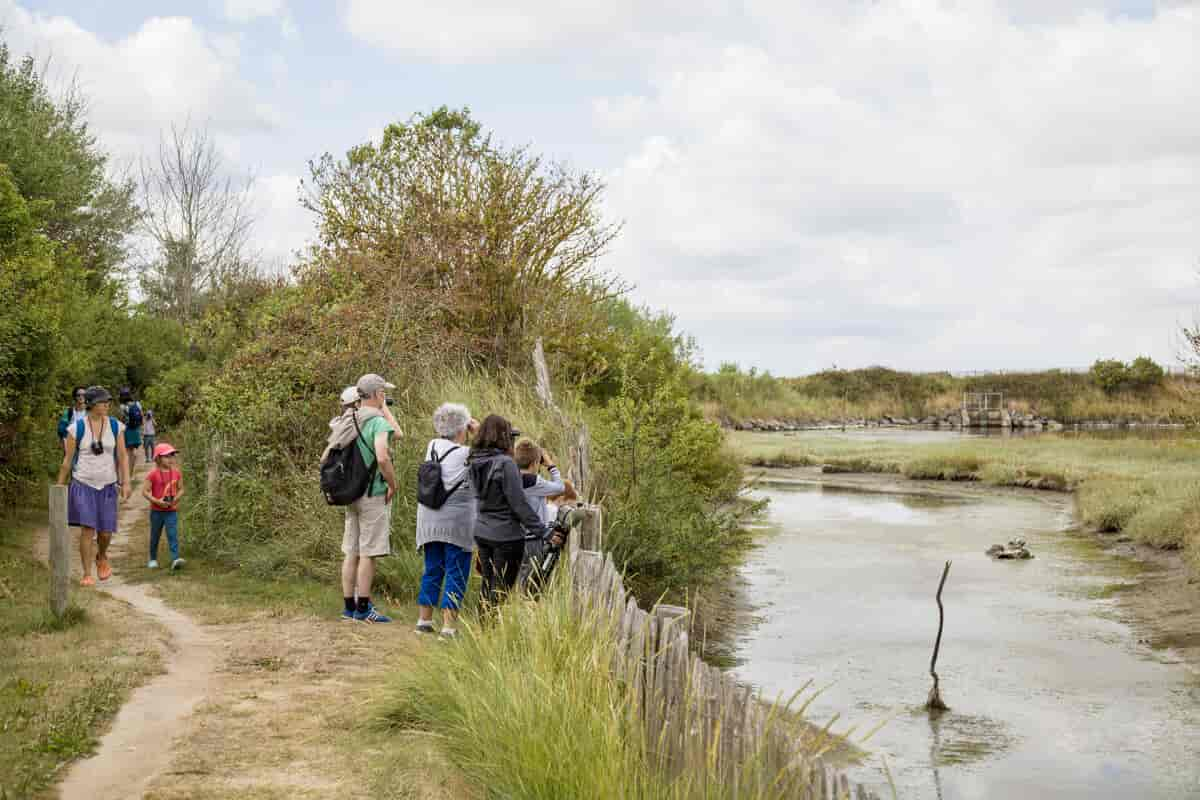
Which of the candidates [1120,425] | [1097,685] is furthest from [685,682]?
[1120,425]

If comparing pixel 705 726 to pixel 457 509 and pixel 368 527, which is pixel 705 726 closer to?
pixel 457 509

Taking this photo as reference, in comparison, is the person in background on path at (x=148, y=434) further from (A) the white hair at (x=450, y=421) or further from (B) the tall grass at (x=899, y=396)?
(B) the tall grass at (x=899, y=396)

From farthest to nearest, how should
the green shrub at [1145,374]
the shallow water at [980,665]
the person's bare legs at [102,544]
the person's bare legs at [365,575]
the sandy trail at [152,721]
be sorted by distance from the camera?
the green shrub at [1145,374] < the person's bare legs at [102,544] < the shallow water at [980,665] < the person's bare legs at [365,575] < the sandy trail at [152,721]

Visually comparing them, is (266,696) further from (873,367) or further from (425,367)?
(873,367)

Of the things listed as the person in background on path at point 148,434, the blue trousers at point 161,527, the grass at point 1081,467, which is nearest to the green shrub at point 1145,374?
the grass at point 1081,467

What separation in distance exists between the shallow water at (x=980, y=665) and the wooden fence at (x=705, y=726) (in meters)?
1.59

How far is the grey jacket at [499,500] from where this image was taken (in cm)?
801

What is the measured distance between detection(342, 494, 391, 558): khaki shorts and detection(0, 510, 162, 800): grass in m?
1.68

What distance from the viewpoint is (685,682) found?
5336 mm

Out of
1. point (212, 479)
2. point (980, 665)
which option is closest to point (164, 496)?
point (212, 479)

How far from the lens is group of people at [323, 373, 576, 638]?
322 inches

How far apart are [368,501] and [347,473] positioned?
30 centimetres

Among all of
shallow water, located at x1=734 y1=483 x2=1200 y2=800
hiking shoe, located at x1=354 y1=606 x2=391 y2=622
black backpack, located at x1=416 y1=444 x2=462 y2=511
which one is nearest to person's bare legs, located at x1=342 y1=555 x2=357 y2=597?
hiking shoe, located at x1=354 y1=606 x2=391 y2=622

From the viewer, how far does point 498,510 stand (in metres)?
8.24
